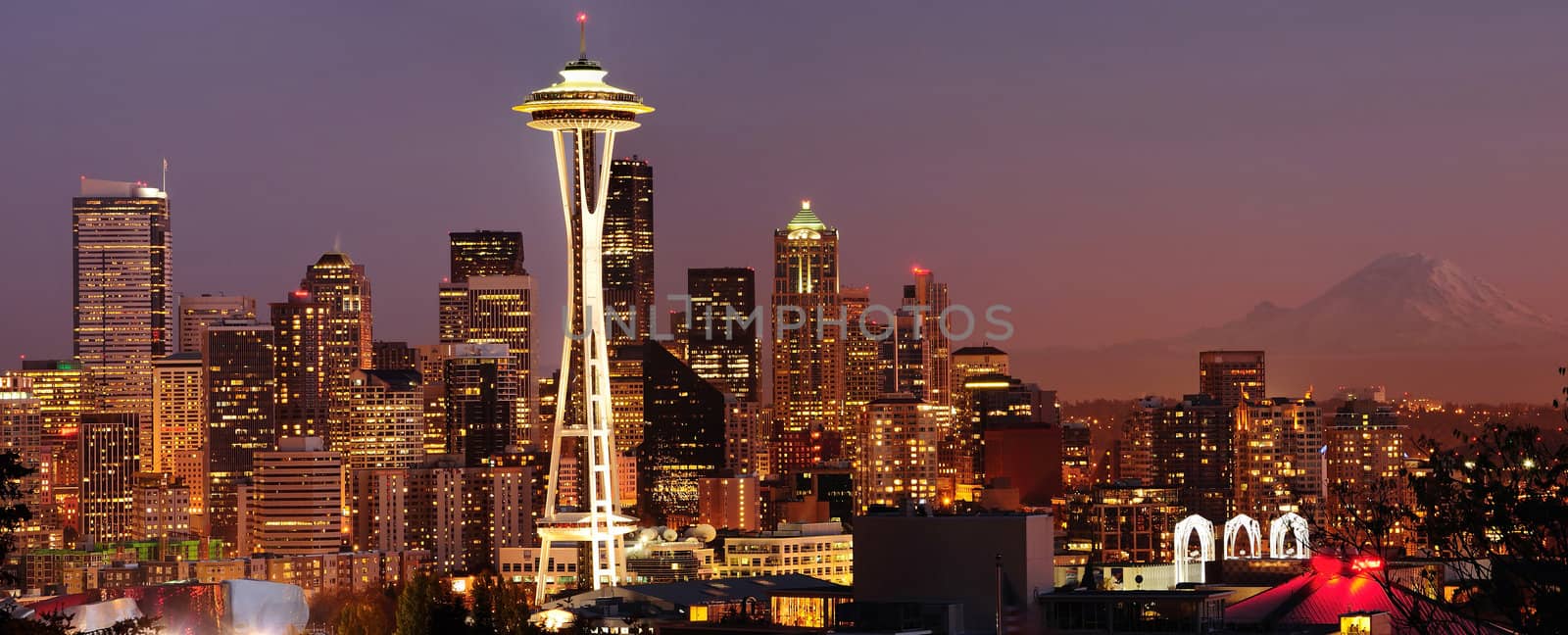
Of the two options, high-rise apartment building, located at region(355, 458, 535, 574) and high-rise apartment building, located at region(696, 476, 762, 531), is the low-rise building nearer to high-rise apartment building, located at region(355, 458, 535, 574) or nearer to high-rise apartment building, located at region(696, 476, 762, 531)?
high-rise apartment building, located at region(696, 476, 762, 531)

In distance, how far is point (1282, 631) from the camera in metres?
55.4

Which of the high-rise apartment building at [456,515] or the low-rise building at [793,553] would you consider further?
the high-rise apartment building at [456,515]

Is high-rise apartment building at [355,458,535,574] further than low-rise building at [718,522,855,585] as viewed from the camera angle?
Yes

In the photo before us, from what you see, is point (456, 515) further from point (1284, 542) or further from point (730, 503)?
point (1284, 542)

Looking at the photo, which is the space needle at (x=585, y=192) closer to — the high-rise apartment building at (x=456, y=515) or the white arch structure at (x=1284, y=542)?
the white arch structure at (x=1284, y=542)

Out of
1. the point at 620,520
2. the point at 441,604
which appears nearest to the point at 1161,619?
the point at 441,604

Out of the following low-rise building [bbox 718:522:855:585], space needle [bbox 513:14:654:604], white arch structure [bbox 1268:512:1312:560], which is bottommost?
low-rise building [bbox 718:522:855:585]

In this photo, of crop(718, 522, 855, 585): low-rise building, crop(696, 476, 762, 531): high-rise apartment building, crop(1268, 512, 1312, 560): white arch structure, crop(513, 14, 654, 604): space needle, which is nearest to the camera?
crop(1268, 512, 1312, 560): white arch structure

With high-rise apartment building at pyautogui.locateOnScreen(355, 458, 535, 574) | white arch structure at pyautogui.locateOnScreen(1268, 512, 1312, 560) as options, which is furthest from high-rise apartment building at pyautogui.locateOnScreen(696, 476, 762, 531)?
white arch structure at pyautogui.locateOnScreen(1268, 512, 1312, 560)

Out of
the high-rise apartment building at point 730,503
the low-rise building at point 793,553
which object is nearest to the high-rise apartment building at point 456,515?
the high-rise apartment building at point 730,503

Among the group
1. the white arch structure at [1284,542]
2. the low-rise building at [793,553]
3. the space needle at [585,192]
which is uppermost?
the space needle at [585,192]

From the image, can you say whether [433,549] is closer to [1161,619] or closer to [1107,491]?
[1107,491]

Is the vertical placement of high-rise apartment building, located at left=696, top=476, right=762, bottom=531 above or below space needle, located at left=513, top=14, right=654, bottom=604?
below

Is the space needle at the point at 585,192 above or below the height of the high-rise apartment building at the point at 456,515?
above
